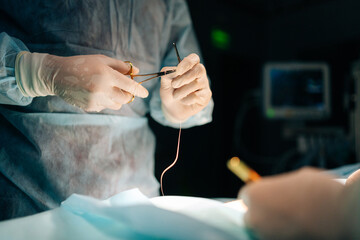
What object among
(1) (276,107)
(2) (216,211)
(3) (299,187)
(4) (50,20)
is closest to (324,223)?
(3) (299,187)

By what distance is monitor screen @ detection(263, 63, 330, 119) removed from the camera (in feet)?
9.00

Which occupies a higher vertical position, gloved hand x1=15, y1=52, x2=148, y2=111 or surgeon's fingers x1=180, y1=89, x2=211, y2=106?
gloved hand x1=15, y1=52, x2=148, y2=111

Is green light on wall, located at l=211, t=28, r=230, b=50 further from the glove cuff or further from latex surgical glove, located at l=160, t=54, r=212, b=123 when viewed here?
the glove cuff

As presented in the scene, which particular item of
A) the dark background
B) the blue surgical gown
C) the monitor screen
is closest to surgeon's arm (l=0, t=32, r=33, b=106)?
the blue surgical gown

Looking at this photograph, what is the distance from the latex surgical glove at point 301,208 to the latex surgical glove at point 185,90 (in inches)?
22.0

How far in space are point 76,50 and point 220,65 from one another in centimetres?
227

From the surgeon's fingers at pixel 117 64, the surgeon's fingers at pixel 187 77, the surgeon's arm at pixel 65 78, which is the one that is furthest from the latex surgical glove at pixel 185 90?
the surgeon's arm at pixel 65 78

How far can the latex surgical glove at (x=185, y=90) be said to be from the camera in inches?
39.5

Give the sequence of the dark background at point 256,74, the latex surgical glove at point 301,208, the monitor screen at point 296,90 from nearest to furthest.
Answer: the latex surgical glove at point 301,208 → the dark background at point 256,74 → the monitor screen at point 296,90

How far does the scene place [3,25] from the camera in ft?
2.97

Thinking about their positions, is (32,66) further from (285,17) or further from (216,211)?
(285,17)

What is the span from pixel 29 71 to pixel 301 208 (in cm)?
82

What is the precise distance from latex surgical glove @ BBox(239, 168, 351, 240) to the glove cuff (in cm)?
70

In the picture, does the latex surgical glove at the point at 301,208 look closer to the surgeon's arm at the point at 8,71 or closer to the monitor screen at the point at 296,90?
the surgeon's arm at the point at 8,71
